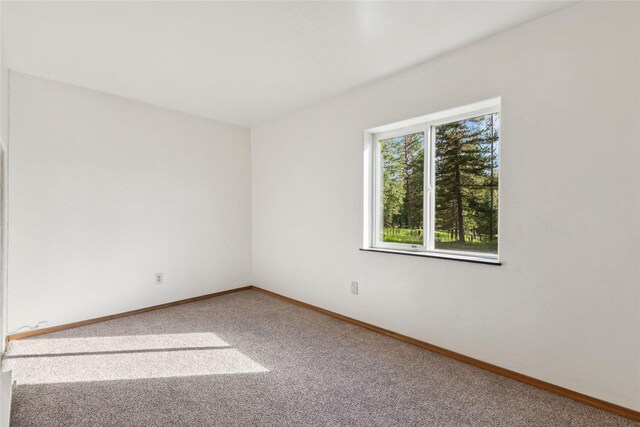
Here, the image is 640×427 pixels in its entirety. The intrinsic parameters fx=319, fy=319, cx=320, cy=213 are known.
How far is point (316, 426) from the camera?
170 cm

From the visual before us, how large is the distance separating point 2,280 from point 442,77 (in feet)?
12.7

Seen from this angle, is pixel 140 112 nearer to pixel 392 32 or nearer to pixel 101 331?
pixel 101 331

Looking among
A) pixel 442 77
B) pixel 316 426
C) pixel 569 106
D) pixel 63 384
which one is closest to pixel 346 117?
pixel 442 77

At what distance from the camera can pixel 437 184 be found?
280cm

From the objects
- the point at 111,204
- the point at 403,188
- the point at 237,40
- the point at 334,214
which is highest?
the point at 237,40

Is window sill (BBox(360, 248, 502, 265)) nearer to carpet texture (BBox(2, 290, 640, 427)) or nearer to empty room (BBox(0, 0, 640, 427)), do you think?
empty room (BBox(0, 0, 640, 427))

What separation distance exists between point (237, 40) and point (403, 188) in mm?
1883

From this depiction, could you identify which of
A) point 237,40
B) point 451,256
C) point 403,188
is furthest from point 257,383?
point 237,40

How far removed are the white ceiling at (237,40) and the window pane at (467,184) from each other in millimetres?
661

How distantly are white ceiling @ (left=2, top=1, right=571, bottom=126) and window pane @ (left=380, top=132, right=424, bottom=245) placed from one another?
0.69m

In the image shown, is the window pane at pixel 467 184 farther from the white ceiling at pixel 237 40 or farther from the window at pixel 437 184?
the white ceiling at pixel 237 40

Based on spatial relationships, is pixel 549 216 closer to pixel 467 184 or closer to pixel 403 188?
pixel 467 184

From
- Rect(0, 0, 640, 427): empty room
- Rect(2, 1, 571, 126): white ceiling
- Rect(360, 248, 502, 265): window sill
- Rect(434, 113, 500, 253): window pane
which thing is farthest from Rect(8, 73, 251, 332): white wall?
Rect(434, 113, 500, 253): window pane

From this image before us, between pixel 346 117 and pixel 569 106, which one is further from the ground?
pixel 346 117
